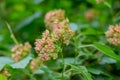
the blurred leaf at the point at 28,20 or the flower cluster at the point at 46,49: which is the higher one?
the blurred leaf at the point at 28,20

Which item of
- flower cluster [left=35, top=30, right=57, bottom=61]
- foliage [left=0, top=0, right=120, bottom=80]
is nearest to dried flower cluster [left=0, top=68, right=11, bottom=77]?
foliage [left=0, top=0, right=120, bottom=80]

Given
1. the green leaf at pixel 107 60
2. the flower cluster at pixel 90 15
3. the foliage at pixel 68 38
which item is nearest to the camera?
the foliage at pixel 68 38

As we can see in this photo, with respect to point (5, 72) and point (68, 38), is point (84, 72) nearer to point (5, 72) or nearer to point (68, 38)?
point (68, 38)

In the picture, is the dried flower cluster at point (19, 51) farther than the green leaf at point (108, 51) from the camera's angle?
Yes

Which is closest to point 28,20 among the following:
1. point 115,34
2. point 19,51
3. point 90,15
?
point 90,15

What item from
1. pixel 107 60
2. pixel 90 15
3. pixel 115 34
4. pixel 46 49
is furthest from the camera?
pixel 90 15

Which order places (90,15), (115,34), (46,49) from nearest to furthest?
(46,49)
(115,34)
(90,15)

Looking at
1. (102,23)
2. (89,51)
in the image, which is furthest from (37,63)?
(102,23)

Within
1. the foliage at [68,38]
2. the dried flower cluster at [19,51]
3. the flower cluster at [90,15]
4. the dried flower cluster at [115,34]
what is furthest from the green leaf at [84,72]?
the flower cluster at [90,15]

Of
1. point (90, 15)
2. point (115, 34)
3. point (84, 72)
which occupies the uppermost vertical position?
point (90, 15)

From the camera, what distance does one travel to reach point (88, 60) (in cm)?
121

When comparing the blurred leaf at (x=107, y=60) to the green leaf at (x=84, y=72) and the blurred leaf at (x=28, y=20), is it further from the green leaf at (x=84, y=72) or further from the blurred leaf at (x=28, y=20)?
the blurred leaf at (x=28, y=20)

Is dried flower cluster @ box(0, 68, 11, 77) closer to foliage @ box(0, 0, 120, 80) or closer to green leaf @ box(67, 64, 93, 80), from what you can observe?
foliage @ box(0, 0, 120, 80)

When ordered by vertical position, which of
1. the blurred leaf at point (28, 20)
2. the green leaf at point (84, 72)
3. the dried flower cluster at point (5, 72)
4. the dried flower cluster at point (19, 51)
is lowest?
the green leaf at point (84, 72)
